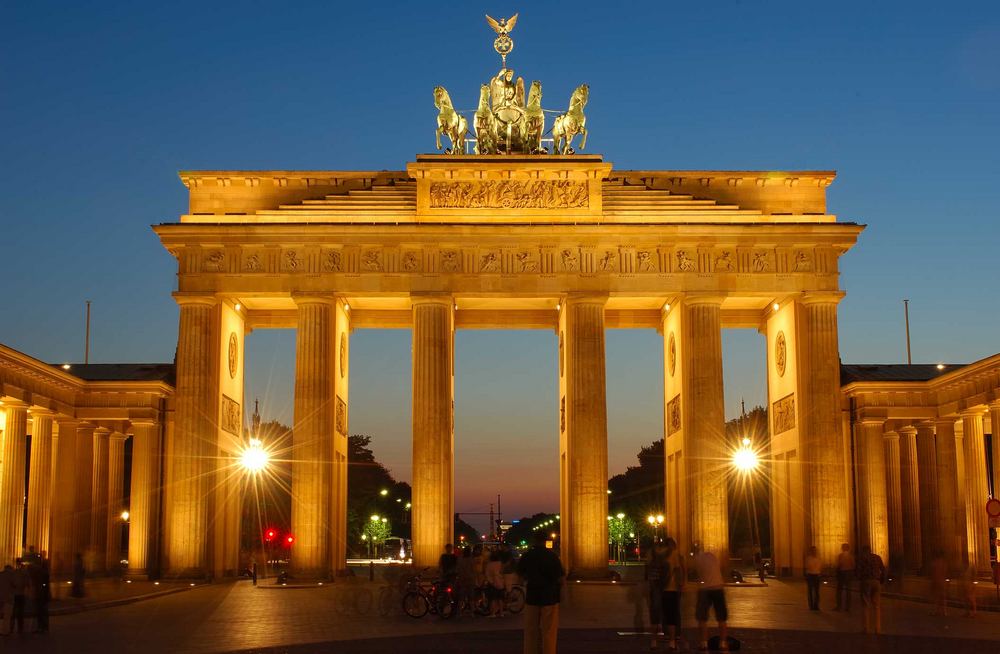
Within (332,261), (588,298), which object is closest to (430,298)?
(332,261)

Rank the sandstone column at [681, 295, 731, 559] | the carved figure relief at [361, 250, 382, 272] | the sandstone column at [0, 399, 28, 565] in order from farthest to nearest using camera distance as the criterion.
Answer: the carved figure relief at [361, 250, 382, 272] < the sandstone column at [681, 295, 731, 559] < the sandstone column at [0, 399, 28, 565]

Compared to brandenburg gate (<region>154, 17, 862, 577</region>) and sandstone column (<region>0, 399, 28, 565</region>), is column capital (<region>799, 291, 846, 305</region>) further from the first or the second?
sandstone column (<region>0, 399, 28, 565</region>)

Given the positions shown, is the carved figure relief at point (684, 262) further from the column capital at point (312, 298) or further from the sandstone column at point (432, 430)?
the column capital at point (312, 298)

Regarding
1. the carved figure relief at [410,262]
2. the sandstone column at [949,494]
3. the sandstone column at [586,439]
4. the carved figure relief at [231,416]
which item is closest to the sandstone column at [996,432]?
the sandstone column at [949,494]

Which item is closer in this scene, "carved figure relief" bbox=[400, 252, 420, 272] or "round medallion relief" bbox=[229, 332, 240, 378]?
"carved figure relief" bbox=[400, 252, 420, 272]

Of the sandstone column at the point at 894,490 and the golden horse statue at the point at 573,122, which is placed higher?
the golden horse statue at the point at 573,122

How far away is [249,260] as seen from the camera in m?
55.7

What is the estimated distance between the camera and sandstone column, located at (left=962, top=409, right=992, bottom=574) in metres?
53.6

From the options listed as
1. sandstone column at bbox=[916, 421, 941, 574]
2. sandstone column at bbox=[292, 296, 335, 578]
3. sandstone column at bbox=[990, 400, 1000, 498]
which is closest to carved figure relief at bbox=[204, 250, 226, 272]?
sandstone column at bbox=[292, 296, 335, 578]

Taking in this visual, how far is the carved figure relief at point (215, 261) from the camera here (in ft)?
182

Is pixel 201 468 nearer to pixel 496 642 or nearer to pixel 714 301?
pixel 714 301

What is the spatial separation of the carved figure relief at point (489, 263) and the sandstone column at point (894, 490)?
20451 mm

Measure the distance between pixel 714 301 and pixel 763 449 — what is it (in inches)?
1643

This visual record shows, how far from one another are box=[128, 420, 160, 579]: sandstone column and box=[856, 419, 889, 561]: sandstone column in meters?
31.3
